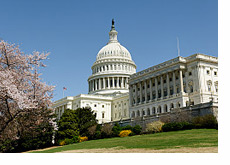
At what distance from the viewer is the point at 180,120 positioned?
42.0 metres

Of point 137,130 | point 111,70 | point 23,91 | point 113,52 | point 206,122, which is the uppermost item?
point 113,52

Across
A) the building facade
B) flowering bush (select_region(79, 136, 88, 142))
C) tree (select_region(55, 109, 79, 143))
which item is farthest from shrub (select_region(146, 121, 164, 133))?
the building facade

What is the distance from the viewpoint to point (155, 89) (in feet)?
235

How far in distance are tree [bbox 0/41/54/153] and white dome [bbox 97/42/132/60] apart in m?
101

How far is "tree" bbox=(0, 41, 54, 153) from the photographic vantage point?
17.6 meters

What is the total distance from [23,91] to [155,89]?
55878 mm

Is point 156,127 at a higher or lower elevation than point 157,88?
lower

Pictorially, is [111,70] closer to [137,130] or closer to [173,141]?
[137,130]

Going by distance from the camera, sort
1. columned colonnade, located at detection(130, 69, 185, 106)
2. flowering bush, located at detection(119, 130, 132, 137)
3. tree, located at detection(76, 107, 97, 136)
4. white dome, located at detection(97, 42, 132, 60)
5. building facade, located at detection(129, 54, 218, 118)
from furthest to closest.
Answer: white dome, located at detection(97, 42, 132, 60), columned colonnade, located at detection(130, 69, 185, 106), building facade, located at detection(129, 54, 218, 118), tree, located at detection(76, 107, 97, 136), flowering bush, located at detection(119, 130, 132, 137)

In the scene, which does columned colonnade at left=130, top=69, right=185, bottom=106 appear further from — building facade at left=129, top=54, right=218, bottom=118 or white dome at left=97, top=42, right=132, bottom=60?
→ white dome at left=97, top=42, right=132, bottom=60

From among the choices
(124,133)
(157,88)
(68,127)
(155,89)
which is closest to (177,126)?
(124,133)

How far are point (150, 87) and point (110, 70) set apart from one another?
44.6 m

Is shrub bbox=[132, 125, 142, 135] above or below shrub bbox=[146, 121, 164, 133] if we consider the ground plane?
below

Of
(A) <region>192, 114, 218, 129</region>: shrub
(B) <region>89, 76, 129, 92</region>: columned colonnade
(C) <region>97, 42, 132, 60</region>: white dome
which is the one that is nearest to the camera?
(A) <region>192, 114, 218, 129</region>: shrub
